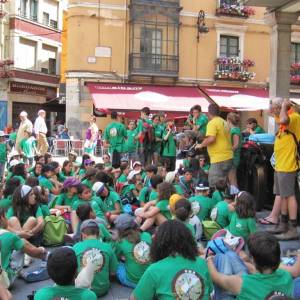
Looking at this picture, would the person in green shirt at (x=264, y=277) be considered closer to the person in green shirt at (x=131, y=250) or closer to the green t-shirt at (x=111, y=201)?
the person in green shirt at (x=131, y=250)

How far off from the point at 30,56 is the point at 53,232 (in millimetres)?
27203

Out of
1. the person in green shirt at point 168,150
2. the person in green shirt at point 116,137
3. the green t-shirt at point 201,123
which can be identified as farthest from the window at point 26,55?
the green t-shirt at point 201,123

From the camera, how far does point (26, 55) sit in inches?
1262

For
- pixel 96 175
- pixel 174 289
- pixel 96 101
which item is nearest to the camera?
pixel 174 289

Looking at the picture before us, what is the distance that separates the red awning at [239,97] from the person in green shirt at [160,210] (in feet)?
52.9

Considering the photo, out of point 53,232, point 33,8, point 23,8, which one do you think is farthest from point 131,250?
point 33,8

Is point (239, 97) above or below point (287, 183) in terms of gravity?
above

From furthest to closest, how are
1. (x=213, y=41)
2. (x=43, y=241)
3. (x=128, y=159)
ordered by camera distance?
(x=213, y=41) < (x=128, y=159) < (x=43, y=241)

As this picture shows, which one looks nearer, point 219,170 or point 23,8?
point 219,170

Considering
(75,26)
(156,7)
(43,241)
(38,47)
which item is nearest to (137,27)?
(156,7)

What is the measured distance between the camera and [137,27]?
23.9 m

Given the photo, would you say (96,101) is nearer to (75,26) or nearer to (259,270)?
(75,26)

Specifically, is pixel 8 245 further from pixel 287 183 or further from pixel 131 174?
pixel 131 174

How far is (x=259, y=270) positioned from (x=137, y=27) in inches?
848
